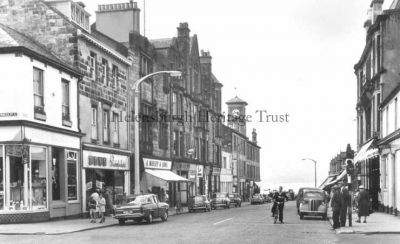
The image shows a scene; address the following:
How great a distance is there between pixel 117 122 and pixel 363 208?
1759 cm

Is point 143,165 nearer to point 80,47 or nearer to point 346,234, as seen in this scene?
point 80,47

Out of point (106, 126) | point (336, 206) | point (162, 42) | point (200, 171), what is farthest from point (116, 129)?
point (200, 171)

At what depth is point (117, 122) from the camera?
37000mm

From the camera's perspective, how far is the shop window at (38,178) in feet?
85.6

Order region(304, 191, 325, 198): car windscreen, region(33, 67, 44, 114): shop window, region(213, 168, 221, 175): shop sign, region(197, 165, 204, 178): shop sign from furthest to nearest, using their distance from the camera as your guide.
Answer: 1. region(213, 168, 221, 175): shop sign
2. region(197, 165, 204, 178): shop sign
3. region(304, 191, 325, 198): car windscreen
4. region(33, 67, 44, 114): shop window

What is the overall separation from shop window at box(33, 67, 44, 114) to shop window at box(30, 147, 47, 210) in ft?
6.20

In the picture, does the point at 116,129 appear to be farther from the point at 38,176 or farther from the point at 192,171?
the point at 192,171

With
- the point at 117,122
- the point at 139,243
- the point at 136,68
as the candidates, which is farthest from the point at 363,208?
the point at 136,68

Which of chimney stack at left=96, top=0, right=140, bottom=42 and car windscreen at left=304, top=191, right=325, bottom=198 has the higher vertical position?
chimney stack at left=96, top=0, right=140, bottom=42

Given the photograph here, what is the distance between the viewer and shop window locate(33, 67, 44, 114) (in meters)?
26.6

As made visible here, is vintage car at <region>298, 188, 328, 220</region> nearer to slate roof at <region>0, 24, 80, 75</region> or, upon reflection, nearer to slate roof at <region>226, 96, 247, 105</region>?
slate roof at <region>0, 24, 80, 75</region>

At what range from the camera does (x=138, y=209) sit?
25.4 metres

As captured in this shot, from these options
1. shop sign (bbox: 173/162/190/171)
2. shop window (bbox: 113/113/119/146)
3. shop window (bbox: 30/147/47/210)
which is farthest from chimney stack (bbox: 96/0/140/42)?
shop window (bbox: 30/147/47/210)

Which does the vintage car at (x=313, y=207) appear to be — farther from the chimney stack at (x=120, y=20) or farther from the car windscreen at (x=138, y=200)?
the chimney stack at (x=120, y=20)
